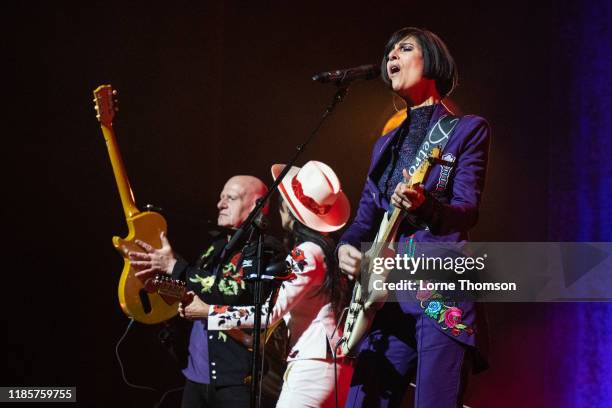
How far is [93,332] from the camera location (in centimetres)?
405

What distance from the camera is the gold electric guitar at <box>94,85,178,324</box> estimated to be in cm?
353

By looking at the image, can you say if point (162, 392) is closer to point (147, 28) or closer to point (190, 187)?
point (190, 187)

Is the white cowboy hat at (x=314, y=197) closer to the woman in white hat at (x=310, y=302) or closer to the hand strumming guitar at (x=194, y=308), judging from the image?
the woman in white hat at (x=310, y=302)

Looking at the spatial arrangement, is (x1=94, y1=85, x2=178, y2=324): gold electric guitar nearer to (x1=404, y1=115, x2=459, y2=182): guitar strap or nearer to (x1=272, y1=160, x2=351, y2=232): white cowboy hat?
(x1=272, y1=160, x2=351, y2=232): white cowboy hat

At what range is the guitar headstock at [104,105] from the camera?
12.2 feet

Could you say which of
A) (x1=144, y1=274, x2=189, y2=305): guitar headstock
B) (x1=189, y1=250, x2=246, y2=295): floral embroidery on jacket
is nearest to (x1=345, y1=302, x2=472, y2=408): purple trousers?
(x1=189, y1=250, x2=246, y2=295): floral embroidery on jacket

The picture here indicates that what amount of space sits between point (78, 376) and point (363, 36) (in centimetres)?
266

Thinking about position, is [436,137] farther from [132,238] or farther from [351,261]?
[132,238]

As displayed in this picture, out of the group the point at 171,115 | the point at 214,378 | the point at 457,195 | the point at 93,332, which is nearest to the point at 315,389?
the point at 214,378

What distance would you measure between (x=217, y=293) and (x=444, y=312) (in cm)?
105

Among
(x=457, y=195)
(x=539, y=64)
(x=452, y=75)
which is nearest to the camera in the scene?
(x=457, y=195)

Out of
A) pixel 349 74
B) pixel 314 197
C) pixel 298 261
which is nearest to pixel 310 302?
Answer: pixel 298 261

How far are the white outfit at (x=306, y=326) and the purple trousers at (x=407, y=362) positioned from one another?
0.67 m

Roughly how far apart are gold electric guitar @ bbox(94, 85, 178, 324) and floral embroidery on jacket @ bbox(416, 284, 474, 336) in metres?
1.89
